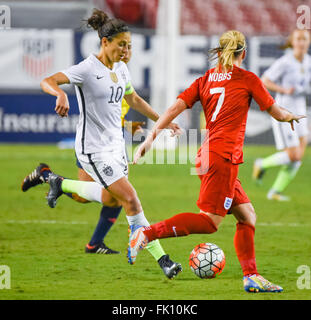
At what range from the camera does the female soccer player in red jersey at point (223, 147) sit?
5.31m

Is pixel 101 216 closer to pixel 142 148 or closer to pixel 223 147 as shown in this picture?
pixel 142 148

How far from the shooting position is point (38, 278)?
230 inches

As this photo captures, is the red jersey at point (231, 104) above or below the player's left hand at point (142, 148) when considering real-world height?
above

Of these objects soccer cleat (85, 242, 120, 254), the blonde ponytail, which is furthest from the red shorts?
soccer cleat (85, 242, 120, 254)

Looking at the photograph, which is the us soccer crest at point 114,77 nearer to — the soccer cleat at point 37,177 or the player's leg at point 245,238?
the player's leg at point 245,238

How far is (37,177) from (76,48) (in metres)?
10.6

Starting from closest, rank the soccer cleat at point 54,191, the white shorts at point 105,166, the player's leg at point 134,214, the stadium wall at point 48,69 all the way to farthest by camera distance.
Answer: the player's leg at point 134,214
the white shorts at point 105,166
the soccer cleat at point 54,191
the stadium wall at point 48,69

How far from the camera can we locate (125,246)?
7410 millimetres

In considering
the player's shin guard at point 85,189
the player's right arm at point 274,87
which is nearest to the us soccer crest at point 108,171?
the player's shin guard at point 85,189

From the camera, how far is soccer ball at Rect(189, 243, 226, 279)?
5.77 meters

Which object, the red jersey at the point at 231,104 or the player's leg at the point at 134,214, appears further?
the player's leg at the point at 134,214

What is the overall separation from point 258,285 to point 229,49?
175 cm

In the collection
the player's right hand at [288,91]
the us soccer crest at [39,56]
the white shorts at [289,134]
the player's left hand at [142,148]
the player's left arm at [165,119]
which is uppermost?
the us soccer crest at [39,56]

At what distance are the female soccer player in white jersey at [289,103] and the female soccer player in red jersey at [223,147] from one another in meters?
5.26
